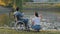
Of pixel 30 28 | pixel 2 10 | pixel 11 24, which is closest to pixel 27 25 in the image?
pixel 30 28

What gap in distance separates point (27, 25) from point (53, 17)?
2.11 meters

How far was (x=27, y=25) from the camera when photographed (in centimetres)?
1255

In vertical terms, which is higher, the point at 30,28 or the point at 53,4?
the point at 53,4

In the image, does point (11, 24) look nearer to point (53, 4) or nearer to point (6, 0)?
point (6, 0)

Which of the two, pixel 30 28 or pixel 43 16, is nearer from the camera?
pixel 30 28

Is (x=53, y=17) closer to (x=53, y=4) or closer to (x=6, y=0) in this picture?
(x=53, y=4)

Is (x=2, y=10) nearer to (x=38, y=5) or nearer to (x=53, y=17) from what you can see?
(x=38, y=5)

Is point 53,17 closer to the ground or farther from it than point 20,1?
closer to the ground

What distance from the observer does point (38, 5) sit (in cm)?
1405

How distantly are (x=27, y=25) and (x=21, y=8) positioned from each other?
180 cm

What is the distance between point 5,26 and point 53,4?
122 inches

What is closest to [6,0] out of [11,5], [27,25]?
[11,5]

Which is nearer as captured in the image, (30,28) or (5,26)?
(30,28)

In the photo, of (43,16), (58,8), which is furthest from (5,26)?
(58,8)
